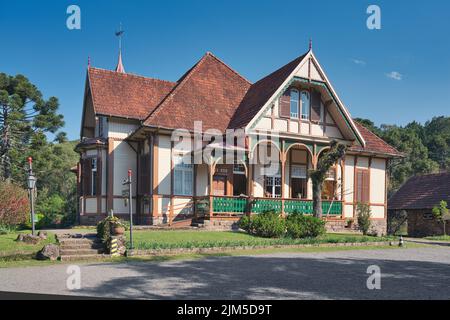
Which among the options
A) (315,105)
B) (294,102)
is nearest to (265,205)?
(294,102)

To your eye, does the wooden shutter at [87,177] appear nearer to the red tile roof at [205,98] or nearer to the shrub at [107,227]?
the red tile roof at [205,98]

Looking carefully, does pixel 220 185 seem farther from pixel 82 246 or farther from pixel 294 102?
pixel 82 246

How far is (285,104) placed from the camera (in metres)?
23.7

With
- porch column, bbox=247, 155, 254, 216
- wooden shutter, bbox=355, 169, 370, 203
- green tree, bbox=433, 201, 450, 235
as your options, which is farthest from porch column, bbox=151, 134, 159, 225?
green tree, bbox=433, 201, 450, 235

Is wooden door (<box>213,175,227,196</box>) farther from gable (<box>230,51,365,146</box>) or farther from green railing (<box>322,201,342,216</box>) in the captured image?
green railing (<box>322,201,342,216</box>)

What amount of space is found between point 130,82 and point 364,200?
56.2ft

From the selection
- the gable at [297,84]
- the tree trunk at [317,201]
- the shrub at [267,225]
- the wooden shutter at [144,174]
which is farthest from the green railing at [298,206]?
the wooden shutter at [144,174]

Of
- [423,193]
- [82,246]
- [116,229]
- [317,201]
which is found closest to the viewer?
[82,246]

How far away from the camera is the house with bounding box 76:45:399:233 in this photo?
2227 cm

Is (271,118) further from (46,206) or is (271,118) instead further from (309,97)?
(46,206)

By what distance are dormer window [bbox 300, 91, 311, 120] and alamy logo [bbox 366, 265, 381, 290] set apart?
13722 mm

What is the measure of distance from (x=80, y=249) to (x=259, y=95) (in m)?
14.0
